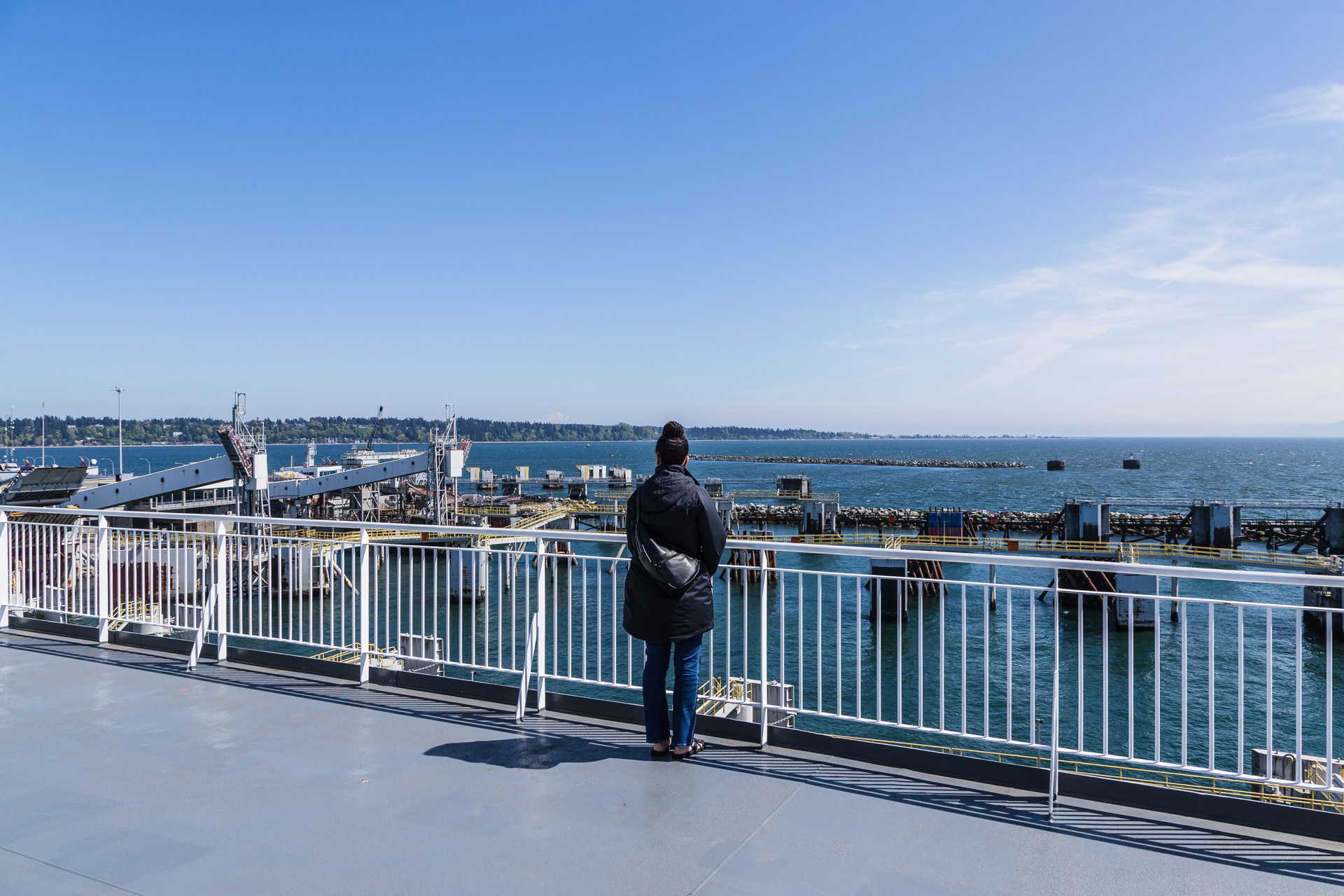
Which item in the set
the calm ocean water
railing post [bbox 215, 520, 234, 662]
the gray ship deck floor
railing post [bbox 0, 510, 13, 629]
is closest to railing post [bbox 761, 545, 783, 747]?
the gray ship deck floor

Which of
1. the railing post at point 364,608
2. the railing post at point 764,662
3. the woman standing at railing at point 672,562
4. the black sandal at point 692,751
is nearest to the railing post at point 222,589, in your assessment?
the railing post at point 364,608

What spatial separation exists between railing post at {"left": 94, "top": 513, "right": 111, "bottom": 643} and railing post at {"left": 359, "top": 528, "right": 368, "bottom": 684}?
2.64 meters

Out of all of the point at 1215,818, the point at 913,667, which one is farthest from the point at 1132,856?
the point at 913,667

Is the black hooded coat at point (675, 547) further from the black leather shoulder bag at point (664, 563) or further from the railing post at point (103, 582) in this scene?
the railing post at point (103, 582)

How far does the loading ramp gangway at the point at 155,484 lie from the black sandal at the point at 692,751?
115ft

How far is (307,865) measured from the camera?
10.2 ft

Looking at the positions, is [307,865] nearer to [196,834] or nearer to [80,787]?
[196,834]

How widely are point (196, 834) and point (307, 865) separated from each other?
64 cm

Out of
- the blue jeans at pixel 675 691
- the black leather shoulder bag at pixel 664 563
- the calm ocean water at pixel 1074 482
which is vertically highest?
the black leather shoulder bag at pixel 664 563

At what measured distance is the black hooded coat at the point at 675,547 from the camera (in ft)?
13.1

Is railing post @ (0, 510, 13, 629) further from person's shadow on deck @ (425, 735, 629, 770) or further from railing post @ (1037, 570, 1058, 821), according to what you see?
railing post @ (1037, 570, 1058, 821)

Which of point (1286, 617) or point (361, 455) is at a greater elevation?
point (361, 455)

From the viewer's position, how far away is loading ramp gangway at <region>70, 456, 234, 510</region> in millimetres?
34062

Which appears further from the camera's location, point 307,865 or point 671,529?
point 671,529
